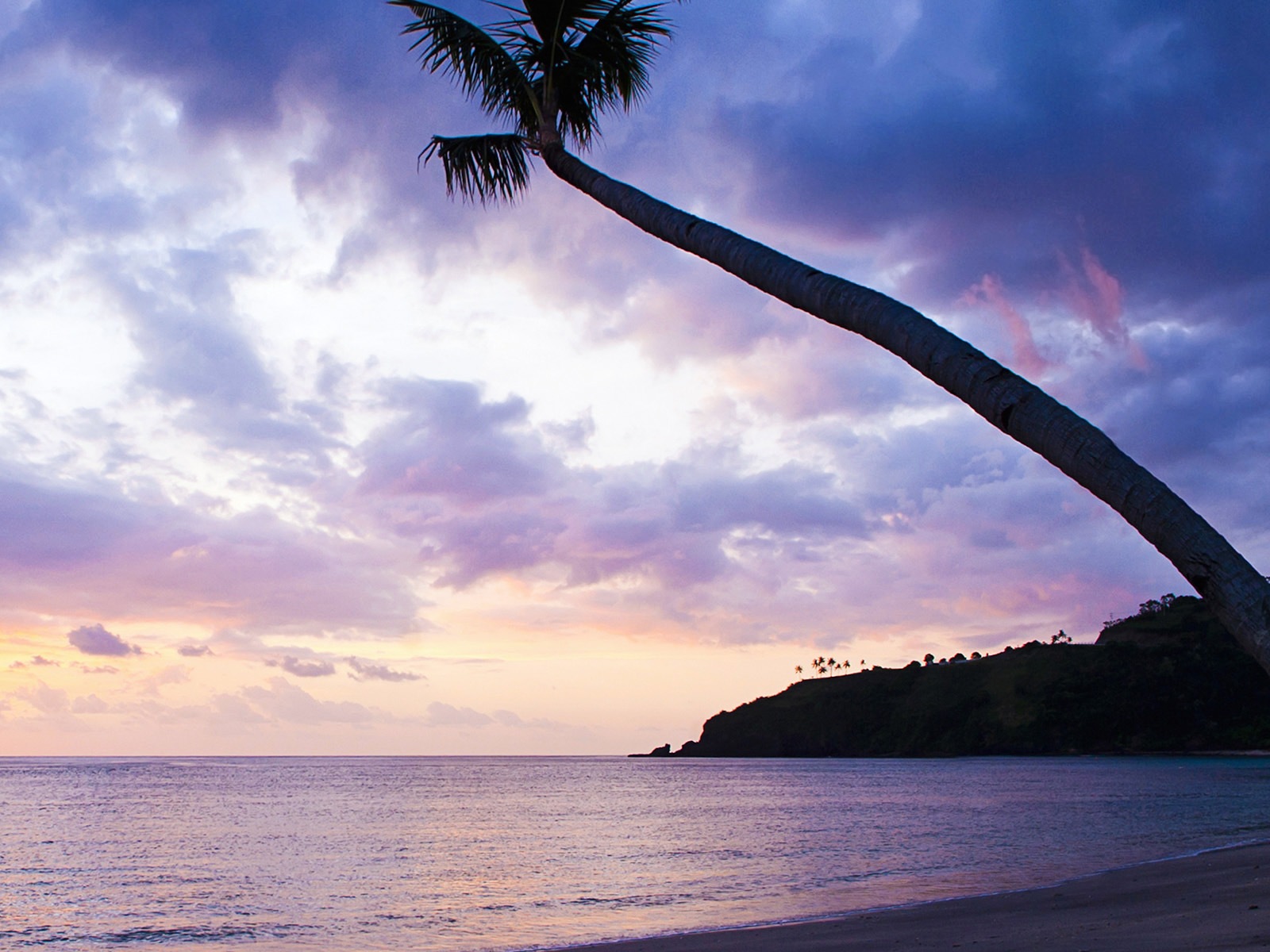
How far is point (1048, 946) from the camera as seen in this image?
41.7 ft

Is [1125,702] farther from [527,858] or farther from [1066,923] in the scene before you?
[1066,923]

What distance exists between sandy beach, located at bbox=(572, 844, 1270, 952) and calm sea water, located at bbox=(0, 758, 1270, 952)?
2389 mm

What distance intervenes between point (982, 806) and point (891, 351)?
58674 millimetres

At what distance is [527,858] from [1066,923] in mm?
22031

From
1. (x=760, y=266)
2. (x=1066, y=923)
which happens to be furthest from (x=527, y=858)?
(x=760, y=266)

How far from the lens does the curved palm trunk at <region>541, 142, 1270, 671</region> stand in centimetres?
380

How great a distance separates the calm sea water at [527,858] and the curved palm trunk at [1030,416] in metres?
14.7

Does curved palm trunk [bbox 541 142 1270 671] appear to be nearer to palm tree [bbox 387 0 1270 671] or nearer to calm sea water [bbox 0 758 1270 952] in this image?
palm tree [bbox 387 0 1270 671]

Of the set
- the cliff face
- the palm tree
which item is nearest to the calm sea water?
the palm tree

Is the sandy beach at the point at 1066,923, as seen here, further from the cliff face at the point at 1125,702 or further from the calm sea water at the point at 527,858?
the cliff face at the point at 1125,702

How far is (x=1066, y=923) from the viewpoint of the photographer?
1508cm

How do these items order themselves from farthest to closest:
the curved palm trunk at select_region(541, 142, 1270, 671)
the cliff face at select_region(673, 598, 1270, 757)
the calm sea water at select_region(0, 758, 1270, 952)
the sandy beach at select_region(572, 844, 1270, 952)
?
1. the cliff face at select_region(673, 598, 1270, 757)
2. the calm sea water at select_region(0, 758, 1270, 952)
3. the sandy beach at select_region(572, 844, 1270, 952)
4. the curved palm trunk at select_region(541, 142, 1270, 671)

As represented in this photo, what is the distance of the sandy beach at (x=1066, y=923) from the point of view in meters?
12.7

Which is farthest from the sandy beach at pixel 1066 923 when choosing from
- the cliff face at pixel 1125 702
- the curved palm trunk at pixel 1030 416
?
the cliff face at pixel 1125 702
